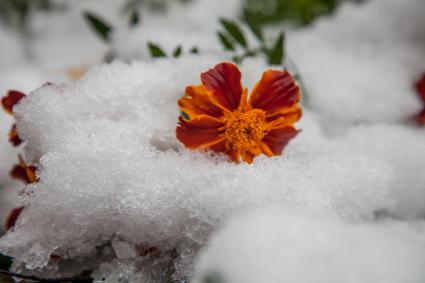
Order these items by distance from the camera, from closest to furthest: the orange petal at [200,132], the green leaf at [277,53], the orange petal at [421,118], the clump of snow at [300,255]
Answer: the clump of snow at [300,255], the orange petal at [200,132], the green leaf at [277,53], the orange petal at [421,118]

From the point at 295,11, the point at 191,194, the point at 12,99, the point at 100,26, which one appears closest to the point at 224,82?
the point at 191,194

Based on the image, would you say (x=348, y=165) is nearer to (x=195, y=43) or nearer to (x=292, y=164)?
(x=292, y=164)

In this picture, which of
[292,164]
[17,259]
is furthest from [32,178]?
[292,164]

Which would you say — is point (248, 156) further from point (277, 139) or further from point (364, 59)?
point (364, 59)

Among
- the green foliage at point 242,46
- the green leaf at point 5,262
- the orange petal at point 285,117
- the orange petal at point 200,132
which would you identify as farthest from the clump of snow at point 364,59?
the green leaf at point 5,262

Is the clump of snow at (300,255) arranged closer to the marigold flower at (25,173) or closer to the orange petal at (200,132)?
the orange petal at (200,132)

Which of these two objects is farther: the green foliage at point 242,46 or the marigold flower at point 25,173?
the green foliage at point 242,46
